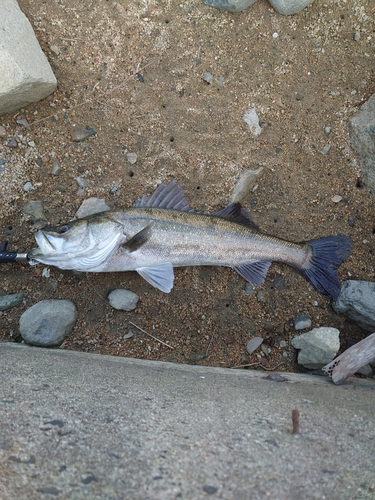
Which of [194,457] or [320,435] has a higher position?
[194,457]

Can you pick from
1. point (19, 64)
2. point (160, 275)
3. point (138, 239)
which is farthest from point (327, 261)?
point (19, 64)

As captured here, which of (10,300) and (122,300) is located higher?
(10,300)

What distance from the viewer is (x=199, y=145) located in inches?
175

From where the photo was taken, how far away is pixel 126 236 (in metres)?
3.86

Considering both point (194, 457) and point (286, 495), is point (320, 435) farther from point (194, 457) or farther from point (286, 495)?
point (194, 457)

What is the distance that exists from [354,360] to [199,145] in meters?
2.51

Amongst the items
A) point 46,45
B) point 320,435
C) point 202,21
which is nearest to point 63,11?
point 46,45

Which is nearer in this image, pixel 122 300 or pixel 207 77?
pixel 122 300

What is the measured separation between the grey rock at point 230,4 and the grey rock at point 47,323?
3.41m

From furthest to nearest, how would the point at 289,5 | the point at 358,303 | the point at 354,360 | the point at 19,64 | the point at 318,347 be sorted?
the point at 289,5, the point at 358,303, the point at 318,347, the point at 19,64, the point at 354,360

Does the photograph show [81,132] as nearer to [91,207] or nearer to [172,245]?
[91,207]

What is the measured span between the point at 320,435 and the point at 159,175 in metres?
2.85

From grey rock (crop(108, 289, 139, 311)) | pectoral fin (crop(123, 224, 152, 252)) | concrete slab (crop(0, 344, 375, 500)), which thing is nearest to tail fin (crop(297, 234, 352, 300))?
concrete slab (crop(0, 344, 375, 500))

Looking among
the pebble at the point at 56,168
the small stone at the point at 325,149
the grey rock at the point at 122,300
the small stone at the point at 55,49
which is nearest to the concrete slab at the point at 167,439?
the grey rock at the point at 122,300
